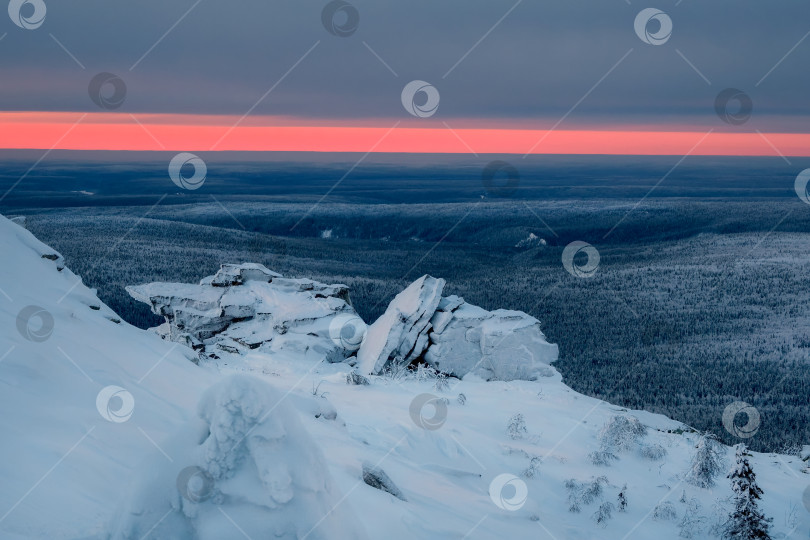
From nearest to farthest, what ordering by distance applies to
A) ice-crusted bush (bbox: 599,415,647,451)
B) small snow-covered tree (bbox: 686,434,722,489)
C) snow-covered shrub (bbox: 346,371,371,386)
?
1. small snow-covered tree (bbox: 686,434,722,489)
2. ice-crusted bush (bbox: 599,415,647,451)
3. snow-covered shrub (bbox: 346,371,371,386)

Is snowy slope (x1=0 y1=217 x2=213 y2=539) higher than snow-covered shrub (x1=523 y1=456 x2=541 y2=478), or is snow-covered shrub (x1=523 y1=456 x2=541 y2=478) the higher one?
snow-covered shrub (x1=523 y1=456 x2=541 y2=478)

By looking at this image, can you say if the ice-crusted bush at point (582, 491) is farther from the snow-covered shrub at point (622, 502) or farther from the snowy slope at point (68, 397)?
the snowy slope at point (68, 397)

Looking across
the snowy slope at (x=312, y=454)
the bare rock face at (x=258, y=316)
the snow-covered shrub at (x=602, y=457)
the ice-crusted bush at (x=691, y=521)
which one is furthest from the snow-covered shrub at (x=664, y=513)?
the bare rock face at (x=258, y=316)

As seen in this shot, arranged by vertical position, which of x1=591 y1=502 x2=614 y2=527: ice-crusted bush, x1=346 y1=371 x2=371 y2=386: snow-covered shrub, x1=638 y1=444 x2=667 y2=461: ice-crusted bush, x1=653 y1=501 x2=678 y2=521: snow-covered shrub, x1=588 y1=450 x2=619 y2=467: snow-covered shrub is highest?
x1=638 y1=444 x2=667 y2=461: ice-crusted bush

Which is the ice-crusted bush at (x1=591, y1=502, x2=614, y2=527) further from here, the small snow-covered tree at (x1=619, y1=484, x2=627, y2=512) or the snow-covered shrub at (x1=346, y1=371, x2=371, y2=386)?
the snow-covered shrub at (x1=346, y1=371, x2=371, y2=386)

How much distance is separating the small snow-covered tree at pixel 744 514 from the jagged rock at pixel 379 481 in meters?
4.26

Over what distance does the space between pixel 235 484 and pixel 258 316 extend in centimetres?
1397

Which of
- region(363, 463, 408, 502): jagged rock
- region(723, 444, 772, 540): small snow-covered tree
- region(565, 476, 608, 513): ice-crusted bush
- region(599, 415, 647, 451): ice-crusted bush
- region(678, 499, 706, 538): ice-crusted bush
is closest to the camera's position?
region(363, 463, 408, 502): jagged rock

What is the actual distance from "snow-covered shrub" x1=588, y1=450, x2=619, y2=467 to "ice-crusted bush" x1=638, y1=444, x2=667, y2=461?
667 mm

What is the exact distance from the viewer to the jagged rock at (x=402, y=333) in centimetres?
1593

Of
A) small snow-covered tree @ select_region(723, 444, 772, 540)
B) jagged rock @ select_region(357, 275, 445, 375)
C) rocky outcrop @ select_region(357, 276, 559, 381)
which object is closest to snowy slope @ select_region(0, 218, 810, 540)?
small snow-covered tree @ select_region(723, 444, 772, 540)

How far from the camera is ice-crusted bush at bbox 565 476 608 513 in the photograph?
8478 millimetres

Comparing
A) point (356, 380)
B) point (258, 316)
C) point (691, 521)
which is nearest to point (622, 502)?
point (691, 521)

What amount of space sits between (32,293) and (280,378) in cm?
542
